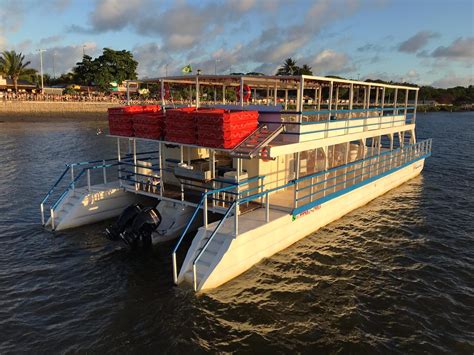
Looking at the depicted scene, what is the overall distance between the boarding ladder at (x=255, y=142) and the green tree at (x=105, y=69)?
9875cm

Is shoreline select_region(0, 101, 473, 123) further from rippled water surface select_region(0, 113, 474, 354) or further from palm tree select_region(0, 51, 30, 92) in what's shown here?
rippled water surface select_region(0, 113, 474, 354)

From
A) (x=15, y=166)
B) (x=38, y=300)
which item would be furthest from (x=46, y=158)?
(x=38, y=300)

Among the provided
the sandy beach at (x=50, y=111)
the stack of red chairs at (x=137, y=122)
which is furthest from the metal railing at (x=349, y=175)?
the sandy beach at (x=50, y=111)

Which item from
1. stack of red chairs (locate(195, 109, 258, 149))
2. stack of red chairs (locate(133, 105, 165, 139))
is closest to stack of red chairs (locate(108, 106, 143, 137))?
stack of red chairs (locate(133, 105, 165, 139))

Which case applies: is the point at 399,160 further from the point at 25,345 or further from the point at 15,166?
the point at 15,166

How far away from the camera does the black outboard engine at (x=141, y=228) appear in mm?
13641

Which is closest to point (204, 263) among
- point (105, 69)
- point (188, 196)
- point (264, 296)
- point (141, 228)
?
point (264, 296)

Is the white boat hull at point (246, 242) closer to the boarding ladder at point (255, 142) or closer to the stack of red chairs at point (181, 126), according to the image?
the boarding ladder at point (255, 142)

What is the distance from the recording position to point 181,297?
35.5 ft

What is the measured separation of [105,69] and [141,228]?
9895 cm

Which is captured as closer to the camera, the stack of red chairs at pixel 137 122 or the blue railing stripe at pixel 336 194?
the blue railing stripe at pixel 336 194

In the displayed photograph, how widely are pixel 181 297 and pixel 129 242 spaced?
3.86 metres

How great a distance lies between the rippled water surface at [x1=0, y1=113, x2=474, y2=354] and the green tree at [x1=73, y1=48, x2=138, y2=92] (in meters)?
92.8

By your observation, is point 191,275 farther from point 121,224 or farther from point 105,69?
point 105,69
